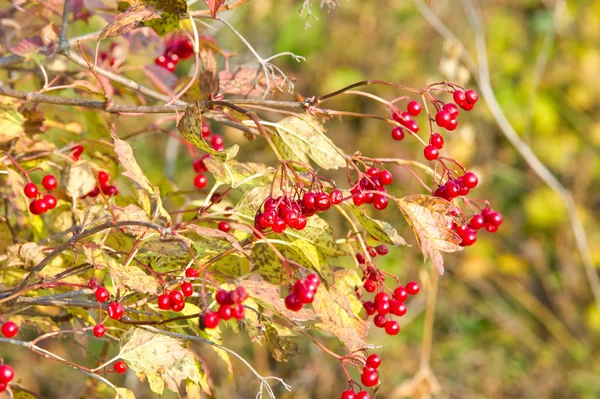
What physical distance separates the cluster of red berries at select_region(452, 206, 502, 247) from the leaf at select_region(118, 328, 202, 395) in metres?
0.43

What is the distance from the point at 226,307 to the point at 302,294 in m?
0.10

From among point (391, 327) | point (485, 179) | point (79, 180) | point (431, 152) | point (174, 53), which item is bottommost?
point (485, 179)

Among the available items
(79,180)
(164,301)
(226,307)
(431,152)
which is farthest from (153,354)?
(431,152)

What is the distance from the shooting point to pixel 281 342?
3.41 ft

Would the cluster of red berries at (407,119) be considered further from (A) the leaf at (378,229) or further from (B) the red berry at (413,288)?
(B) the red berry at (413,288)

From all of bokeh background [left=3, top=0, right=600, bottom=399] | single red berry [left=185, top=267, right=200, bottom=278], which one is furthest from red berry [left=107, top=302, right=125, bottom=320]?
bokeh background [left=3, top=0, right=600, bottom=399]

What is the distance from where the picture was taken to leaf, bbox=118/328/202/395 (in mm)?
936

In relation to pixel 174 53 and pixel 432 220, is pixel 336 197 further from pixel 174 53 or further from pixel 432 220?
pixel 174 53

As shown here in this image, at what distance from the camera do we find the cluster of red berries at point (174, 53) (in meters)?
1.45

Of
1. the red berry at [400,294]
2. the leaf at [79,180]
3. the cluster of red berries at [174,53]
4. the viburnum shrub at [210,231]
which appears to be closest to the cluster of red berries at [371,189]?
the viburnum shrub at [210,231]

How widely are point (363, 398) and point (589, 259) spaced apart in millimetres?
2502

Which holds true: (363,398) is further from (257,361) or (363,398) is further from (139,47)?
(257,361)

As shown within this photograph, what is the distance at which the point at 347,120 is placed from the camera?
13.4 feet

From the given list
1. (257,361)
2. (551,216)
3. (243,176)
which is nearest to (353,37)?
(551,216)
